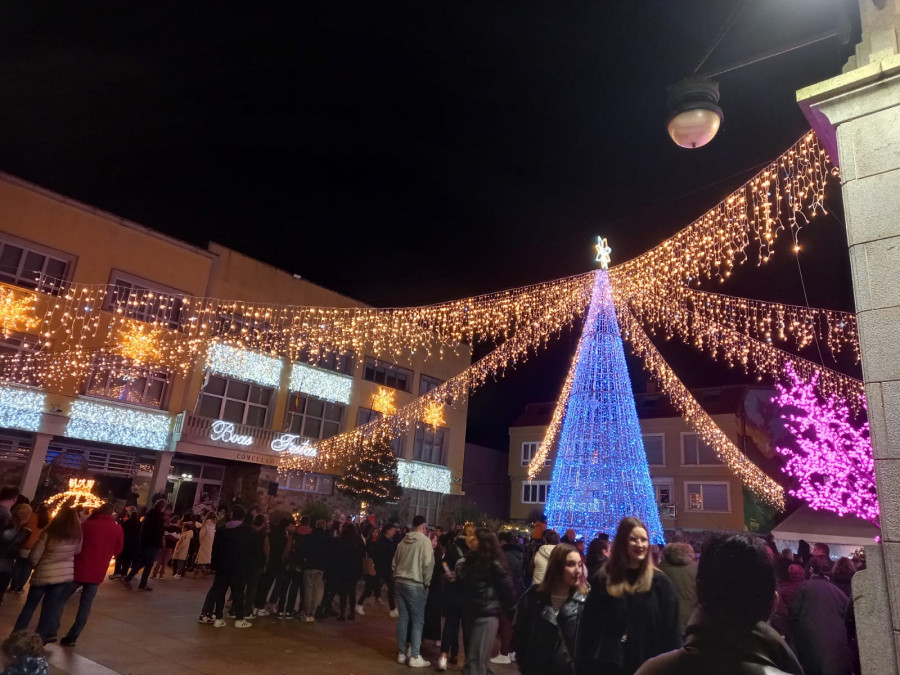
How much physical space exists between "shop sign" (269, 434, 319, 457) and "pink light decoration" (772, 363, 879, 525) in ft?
61.6

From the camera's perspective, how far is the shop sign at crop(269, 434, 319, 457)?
23547mm

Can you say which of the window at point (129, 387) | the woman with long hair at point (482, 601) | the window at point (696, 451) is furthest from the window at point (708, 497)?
the woman with long hair at point (482, 601)

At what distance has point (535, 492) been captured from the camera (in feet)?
120

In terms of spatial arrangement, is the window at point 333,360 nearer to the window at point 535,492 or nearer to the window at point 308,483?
the window at point 308,483

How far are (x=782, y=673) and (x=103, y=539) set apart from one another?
7383 mm

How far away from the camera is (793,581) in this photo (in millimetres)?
6633

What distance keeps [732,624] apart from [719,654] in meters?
0.12

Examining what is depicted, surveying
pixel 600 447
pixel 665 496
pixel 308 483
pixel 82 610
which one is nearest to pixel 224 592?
pixel 82 610

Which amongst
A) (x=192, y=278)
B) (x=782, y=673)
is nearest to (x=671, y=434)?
(x=192, y=278)

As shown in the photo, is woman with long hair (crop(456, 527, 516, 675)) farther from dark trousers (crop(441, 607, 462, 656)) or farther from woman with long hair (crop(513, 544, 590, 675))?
dark trousers (crop(441, 607, 462, 656))

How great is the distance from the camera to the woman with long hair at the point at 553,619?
157 inches

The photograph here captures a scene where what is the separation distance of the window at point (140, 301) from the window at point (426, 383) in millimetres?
12483

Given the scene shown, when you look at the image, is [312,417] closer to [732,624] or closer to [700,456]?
[700,456]

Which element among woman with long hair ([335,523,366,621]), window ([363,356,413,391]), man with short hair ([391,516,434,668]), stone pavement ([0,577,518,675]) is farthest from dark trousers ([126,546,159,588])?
window ([363,356,413,391])
